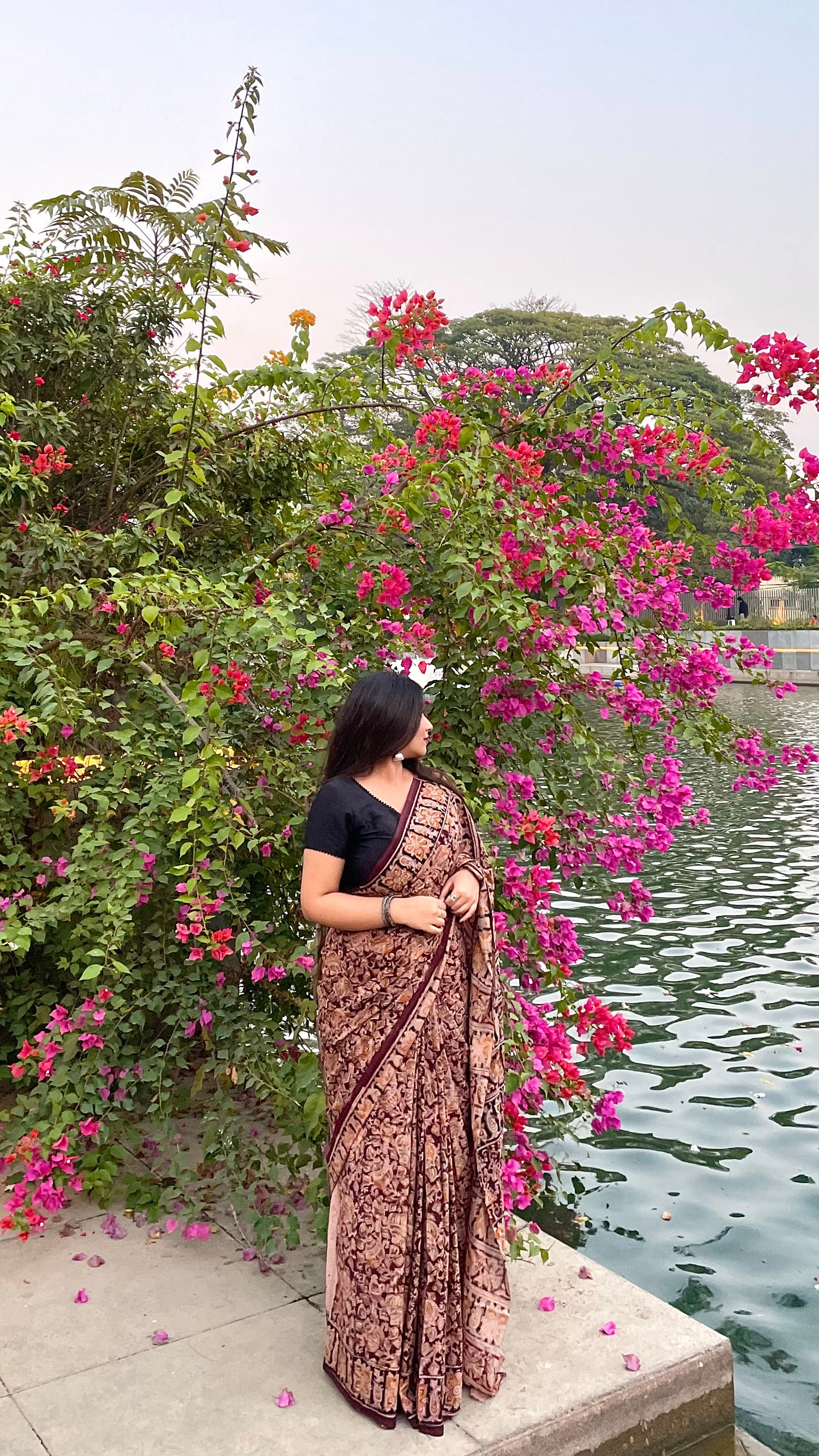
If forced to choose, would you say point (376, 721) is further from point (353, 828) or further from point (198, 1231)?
point (198, 1231)

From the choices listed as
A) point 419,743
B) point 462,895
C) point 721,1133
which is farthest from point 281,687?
point 721,1133

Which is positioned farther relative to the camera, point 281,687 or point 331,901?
point 281,687

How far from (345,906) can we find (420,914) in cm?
18

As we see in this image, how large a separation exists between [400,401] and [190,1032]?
7.55 feet

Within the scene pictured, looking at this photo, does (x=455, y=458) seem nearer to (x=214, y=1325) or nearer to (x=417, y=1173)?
(x=417, y=1173)

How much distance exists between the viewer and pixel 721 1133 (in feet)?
17.9

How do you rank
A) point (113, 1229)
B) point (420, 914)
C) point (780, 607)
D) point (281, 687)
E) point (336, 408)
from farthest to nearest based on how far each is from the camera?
1. point (780, 607)
2. point (336, 408)
3. point (113, 1229)
4. point (281, 687)
5. point (420, 914)

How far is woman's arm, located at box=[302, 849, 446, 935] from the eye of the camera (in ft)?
9.25

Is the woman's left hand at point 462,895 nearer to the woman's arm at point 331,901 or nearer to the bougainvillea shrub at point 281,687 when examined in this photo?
the woman's arm at point 331,901

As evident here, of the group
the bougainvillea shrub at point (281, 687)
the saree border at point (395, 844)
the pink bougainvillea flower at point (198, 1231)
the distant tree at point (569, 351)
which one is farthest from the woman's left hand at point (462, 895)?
the distant tree at point (569, 351)

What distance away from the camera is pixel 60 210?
16.1 ft

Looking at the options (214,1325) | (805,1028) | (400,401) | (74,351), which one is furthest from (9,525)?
(805,1028)

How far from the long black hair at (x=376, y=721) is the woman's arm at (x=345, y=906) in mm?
220

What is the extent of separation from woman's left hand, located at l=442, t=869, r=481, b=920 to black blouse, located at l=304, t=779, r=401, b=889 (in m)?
0.18
